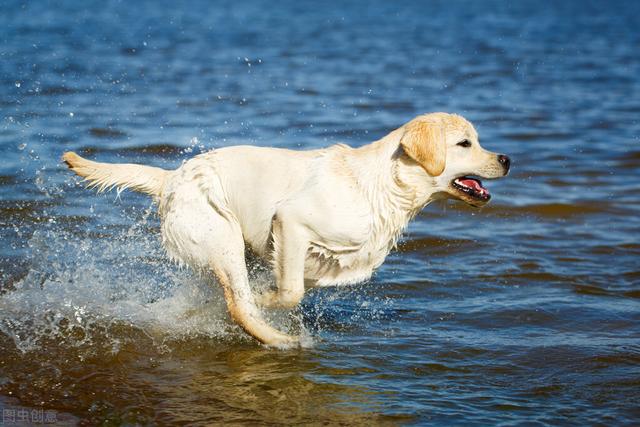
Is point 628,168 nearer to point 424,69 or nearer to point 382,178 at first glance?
point 382,178

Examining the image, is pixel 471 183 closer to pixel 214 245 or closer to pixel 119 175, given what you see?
pixel 214 245

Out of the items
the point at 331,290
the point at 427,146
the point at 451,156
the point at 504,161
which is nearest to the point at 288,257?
the point at 427,146

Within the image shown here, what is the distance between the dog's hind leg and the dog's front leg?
240 millimetres

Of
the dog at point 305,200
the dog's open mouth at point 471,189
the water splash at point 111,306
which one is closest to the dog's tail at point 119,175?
the dog at point 305,200

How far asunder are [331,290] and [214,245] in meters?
2.22

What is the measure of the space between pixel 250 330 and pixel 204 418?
45.8 inches

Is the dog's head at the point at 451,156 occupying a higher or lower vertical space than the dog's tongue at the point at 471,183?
higher

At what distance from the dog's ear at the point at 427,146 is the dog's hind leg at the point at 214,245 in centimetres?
141

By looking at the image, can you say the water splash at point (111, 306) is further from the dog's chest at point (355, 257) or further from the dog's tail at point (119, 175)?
the dog's tail at point (119, 175)

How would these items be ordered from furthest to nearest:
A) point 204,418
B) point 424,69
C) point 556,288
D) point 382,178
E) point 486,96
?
1. point 424,69
2. point 486,96
3. point 556,288
4. point 382,178
5. point 204,418

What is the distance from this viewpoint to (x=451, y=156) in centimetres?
673

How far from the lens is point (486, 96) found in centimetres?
1959

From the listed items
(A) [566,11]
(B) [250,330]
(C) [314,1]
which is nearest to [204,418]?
(B) [250,330]

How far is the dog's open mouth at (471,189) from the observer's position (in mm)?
6793
